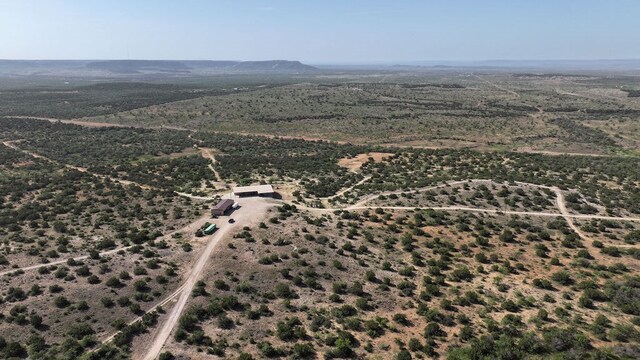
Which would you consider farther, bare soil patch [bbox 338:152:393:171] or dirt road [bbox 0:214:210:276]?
bare soil patch [bbox 338:152:393:171]

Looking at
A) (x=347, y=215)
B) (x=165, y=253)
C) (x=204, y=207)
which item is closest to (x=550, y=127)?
(x=347, y=215)

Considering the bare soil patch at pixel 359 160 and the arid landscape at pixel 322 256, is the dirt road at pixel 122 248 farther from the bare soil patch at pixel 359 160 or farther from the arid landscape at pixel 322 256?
the bare soil patch at pixel 359 160

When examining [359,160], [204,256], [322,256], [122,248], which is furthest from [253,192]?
[359,160]

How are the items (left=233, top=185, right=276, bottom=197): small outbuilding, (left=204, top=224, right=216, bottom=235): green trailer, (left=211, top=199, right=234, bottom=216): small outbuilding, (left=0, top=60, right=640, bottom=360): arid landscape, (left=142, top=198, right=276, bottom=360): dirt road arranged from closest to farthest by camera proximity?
(left=142, top=198, right=276, bottom=360): dirt road
(left=0, top=60, right=640, bottom=360): arid landscape
(left=204, top=224, right=216, bottom=235): green trailer
(left=211, top=199, right=234, bottom=216): small outbuilding
(left=233, top=185, right=276, bottom=197): small outbuilding

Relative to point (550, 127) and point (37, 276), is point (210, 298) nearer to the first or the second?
point (37, 276)

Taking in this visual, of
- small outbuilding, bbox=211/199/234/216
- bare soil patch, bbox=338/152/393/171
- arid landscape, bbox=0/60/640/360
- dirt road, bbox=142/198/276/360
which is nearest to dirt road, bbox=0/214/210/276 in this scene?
arid landscape, bbox=0/60/640/360

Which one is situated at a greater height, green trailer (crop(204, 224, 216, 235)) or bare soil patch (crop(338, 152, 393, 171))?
bare soil patch (crop(338, 152, 393, 171))

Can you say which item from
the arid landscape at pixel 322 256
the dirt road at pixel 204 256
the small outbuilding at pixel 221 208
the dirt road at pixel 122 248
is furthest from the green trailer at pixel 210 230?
the small outbuilding at pixel 221 208

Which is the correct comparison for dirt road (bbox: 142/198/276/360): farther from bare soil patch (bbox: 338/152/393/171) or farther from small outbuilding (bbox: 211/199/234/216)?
bare soil patch (bbox: 338/152/393/171)
